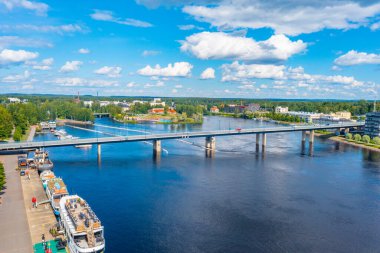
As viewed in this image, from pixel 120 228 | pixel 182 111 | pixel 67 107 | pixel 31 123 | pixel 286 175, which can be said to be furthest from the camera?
pixel 182 111

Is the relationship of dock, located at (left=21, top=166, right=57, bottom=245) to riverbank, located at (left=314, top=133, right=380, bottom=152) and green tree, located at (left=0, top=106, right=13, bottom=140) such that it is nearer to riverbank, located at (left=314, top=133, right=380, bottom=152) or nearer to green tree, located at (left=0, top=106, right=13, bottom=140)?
green tree, located at (left=0, top=106, right=13, bottom=140)

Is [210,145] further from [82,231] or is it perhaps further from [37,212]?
[82,231]

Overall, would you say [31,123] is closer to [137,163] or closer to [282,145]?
[137,163]

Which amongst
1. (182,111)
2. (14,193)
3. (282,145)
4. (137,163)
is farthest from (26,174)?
(182,111)

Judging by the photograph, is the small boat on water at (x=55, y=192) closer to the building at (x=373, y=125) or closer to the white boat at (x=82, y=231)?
the white boat at (x=82, y=231)

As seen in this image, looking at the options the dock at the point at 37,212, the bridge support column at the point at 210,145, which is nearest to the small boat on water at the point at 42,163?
the dock at the point at 37,212

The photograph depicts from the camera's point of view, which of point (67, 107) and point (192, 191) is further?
point (67, 107)

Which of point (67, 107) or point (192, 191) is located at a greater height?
point (67, 107)

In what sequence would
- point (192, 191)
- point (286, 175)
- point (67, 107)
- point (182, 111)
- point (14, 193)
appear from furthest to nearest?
point (182, 111)
point (67, 107)
point (286, 175)
point (192, 191)
point (14, 193)
